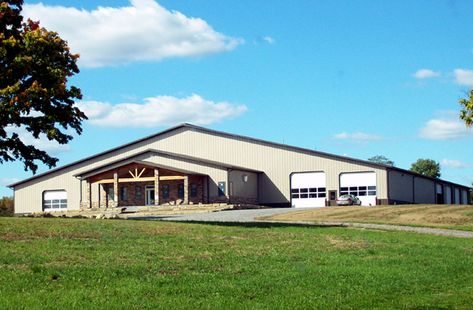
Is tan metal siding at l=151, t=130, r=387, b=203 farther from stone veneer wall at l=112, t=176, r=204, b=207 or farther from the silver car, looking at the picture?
stone veneer wall at l=112, t=176, r=204, b=207

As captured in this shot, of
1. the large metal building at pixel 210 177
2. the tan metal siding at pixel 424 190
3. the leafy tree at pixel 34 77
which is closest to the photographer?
the leafy tree at pixel 34 77

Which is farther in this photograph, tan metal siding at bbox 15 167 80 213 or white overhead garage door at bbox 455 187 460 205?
white overhead garage door at bbox 455 187 460 205

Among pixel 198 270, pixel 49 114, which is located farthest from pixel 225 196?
pixel 198 270

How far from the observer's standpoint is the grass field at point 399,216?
127 feet

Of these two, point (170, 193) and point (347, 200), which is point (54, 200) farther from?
point (347, 200)

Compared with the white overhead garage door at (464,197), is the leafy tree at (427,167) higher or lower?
higher

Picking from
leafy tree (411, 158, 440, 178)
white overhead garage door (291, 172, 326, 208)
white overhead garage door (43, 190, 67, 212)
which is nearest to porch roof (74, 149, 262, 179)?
white overhead garage door (291, 172, 326, 208)

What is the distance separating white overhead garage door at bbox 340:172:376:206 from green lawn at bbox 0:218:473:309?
37754mm

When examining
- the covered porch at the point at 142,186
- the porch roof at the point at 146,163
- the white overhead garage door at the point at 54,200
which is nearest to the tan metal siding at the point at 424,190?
the porch roof at the point at 146,163

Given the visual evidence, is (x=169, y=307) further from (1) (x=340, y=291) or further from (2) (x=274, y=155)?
(2) (x=274, y=155)

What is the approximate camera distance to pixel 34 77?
28938mm

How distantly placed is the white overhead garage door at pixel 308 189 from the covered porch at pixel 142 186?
8.38 m

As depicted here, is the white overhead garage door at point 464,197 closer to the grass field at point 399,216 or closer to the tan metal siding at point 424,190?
the tan metal siding at point 424,190

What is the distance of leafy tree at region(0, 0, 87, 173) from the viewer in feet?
91.1
